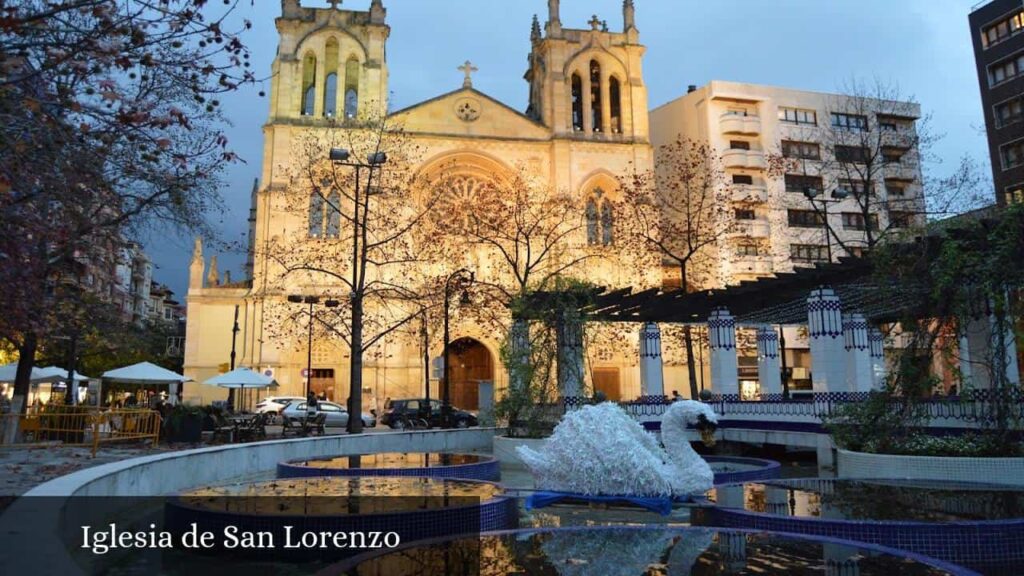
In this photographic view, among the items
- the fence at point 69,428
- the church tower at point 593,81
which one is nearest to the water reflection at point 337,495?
the fence at point 69,428

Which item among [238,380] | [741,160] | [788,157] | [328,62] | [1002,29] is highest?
[328,62]

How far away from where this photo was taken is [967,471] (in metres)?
9.85

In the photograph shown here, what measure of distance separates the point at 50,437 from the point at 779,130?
39879 mm

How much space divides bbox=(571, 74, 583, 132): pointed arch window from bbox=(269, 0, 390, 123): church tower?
1039 centimetres

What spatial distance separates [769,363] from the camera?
77.2ft

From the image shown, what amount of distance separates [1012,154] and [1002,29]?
19.5ft

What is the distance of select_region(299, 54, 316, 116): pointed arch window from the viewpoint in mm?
39156

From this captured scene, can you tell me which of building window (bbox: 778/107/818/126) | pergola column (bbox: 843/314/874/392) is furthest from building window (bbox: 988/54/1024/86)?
pergola column (bbox: 843/314/874/392)

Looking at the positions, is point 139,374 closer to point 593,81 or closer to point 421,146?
point 421,146

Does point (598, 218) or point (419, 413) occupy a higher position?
point (598, 218)

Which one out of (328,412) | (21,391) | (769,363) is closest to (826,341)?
(769,363)

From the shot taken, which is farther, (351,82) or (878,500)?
(351,82)

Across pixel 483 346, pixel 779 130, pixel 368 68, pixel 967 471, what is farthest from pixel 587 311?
pixel 779 130

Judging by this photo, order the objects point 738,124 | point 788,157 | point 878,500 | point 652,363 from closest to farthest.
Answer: point 878,500, point 652,363, point 788,157, point 738,124
